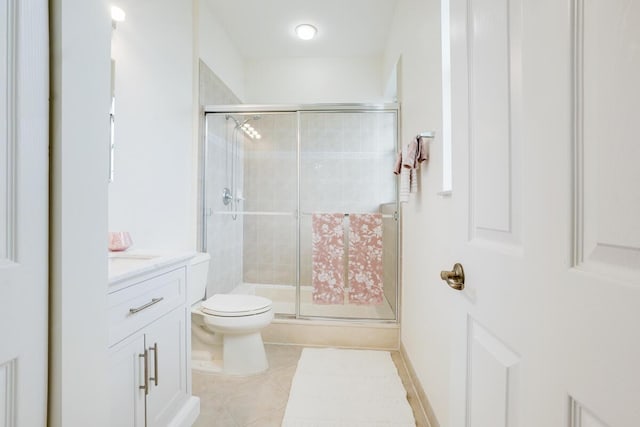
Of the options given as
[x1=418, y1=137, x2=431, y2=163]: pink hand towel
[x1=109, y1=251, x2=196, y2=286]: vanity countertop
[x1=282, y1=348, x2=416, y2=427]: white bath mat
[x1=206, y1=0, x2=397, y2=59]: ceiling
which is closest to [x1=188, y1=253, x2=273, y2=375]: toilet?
[x1=282, y1=348, x2=416, y2=427]: white bath mat

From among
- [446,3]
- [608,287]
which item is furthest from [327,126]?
[608,287]

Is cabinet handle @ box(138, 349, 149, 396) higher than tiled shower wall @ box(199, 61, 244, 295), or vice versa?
tiled shower wall @ box(199, 61, 244, 295)

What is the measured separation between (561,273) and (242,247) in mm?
2740

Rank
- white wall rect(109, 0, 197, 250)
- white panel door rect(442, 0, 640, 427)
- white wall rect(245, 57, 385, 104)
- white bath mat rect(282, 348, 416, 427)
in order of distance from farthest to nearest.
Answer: white wall rect(245, 57, 385, 104) → white wall rect(109, 0, 197, 250) → white bath mat rect(282, 348, 416, 427) → white panel door rect(442, 0, 640, 427)

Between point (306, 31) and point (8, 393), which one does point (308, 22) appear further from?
point (8, 393)

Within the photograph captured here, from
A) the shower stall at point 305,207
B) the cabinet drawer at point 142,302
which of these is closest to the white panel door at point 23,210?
the cabinet drawer at point 142,302

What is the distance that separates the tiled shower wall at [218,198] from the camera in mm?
2465

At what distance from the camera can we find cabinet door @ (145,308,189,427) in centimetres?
121

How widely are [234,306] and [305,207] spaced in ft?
3.34

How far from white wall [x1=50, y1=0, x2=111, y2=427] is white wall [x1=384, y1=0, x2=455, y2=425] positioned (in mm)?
1086

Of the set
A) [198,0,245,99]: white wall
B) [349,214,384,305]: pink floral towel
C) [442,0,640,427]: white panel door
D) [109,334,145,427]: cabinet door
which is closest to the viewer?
[442,0,640,427]: white panel door

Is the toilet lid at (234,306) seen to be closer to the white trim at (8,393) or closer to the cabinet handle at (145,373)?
the cabinet handle at (145,373)

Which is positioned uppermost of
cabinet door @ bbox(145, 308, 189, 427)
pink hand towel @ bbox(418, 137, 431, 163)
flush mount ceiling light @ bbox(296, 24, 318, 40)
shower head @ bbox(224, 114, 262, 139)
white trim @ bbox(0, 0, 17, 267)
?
flush mount ceiling light @ bbox(296, 24, 318, 40)

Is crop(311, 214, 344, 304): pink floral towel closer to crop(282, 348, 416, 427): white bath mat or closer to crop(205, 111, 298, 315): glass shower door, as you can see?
crop(205, 111, 298, 315): glass shower door
